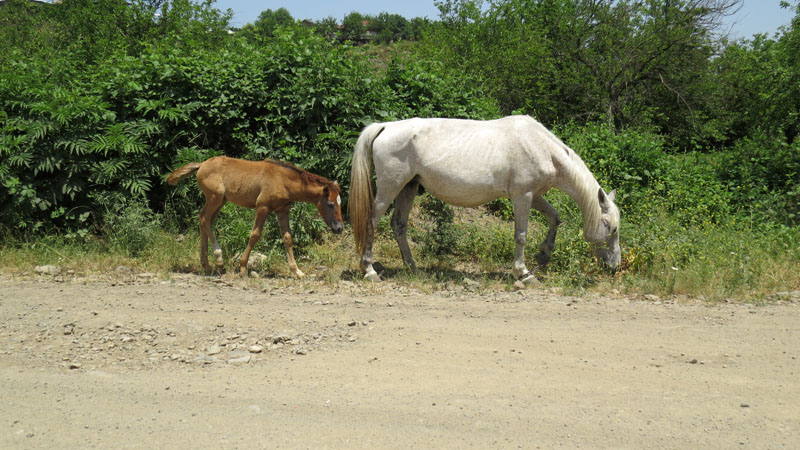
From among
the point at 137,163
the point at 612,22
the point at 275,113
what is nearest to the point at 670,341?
the point at 275,113

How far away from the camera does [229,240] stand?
8.45 m

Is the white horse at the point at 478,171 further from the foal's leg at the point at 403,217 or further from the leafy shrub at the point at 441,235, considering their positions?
the leafy shrub at the point at 441,235

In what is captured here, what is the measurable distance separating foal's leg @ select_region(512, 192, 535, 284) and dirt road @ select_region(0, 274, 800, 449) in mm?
730

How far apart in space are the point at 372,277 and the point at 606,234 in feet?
9.38

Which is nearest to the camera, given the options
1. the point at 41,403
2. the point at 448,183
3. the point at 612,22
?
the point at 41,403

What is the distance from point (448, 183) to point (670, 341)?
3.14m

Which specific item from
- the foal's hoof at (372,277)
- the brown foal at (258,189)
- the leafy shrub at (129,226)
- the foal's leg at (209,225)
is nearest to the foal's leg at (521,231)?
the foal's hoof at (372,277)

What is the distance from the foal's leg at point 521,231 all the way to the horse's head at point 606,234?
78cm

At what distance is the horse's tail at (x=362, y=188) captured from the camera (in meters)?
7.51

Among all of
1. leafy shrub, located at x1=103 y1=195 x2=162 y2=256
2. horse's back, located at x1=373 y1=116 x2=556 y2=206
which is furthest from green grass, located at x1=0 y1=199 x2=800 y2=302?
horse's back, located at x1=373 y1=116 x2=556 y2=206

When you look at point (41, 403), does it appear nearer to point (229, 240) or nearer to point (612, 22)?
point (229, 240)

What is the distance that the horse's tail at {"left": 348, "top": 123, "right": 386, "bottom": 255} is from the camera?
7.51 m

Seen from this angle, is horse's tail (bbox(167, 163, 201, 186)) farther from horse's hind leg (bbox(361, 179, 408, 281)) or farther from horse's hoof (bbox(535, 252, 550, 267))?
Answer: horse's hoof (bbox(535, 252, 550, 267))

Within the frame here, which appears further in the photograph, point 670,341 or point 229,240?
point 229,240
